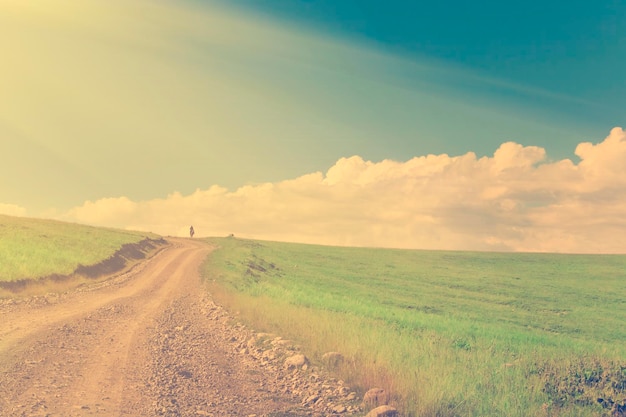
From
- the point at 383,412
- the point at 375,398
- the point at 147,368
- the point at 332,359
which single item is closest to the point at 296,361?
the point at 332,359

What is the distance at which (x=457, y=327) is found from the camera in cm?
2731

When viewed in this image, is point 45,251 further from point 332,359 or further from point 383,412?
point 383,412

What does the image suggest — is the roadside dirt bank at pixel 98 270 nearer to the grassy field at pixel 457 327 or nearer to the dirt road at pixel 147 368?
the dirt road at pixel 147 368

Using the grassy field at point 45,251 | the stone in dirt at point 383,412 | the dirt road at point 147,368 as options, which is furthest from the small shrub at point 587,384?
the grassy field at point 45,251

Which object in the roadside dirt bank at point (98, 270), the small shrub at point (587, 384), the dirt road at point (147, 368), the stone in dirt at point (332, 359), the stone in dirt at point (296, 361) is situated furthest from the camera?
the roadside dirt bank at point (98, 270)

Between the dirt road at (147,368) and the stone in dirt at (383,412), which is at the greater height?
the stone in dirt at (383,412)

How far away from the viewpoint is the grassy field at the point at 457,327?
37.8 feet

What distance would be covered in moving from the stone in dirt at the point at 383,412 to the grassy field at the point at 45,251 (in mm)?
27767

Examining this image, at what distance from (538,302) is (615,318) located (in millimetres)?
7191

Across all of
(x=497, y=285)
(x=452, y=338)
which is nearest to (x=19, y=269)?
(x=452, y=338)

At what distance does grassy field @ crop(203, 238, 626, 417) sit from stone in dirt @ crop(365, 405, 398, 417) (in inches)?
13.3

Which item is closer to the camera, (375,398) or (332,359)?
(375,398)

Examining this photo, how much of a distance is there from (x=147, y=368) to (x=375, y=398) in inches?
243

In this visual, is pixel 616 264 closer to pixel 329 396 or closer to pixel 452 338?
pixel 452 338
